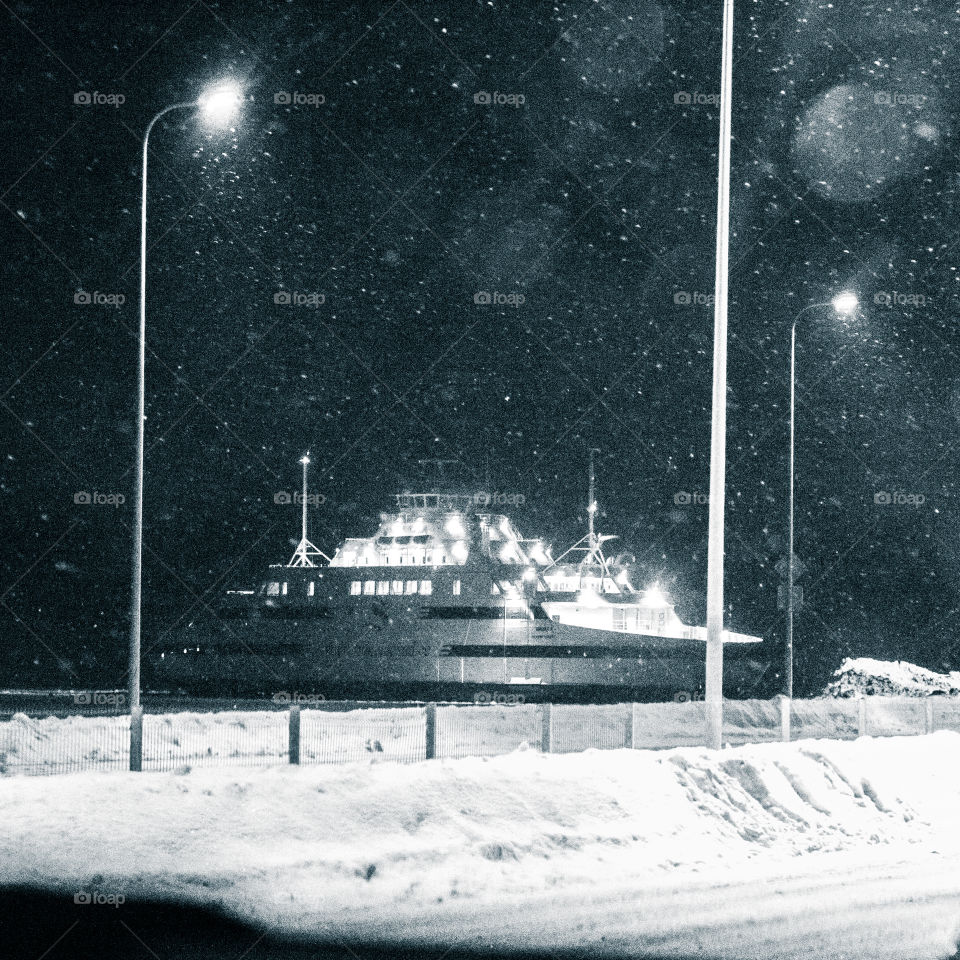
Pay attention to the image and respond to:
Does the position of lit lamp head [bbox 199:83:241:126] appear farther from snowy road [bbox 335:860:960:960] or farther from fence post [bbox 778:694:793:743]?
Answer: fence post [bbox 778:694:793:743]

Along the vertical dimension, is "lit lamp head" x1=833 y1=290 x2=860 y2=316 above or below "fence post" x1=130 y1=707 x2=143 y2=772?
above

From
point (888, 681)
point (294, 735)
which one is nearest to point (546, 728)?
point (294, 735)

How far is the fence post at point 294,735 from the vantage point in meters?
15.7

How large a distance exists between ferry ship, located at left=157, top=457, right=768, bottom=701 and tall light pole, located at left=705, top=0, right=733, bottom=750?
34.2 meters

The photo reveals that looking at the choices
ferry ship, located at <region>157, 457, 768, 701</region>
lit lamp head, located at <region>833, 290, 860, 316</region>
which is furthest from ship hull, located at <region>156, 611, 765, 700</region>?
lit lamp head, located at <region>833, 290, 860, 316</region>

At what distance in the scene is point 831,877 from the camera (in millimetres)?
12656

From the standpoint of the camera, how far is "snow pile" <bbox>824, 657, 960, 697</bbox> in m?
52.0

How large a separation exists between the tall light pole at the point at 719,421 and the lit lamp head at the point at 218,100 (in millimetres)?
6396

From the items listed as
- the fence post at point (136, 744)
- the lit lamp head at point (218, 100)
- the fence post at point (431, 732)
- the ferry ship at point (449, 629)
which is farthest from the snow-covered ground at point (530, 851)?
the ferry ship at point (449, 629)

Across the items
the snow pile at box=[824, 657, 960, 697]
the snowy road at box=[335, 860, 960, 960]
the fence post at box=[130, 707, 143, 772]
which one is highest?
the fence post at box=[130, 707, 143, 772]

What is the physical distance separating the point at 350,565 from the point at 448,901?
4943 cm

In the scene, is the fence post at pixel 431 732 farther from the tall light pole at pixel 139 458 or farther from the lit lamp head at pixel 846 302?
the lit lamp head at pixel 846 302

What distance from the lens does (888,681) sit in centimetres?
5450

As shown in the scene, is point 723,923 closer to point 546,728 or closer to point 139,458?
point 546,728
